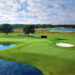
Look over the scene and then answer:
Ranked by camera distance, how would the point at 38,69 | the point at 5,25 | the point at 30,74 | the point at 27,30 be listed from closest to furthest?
1. the point at 30,74
2. the point at 38,69
3. the point at 27,30
4. the point at 5,25

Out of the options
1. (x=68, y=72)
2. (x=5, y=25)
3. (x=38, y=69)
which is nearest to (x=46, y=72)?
(x=38, y=69)

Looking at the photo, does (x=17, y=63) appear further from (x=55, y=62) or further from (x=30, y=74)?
(x=55, y=62)

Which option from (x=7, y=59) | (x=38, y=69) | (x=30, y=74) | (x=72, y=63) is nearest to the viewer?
(x=30, y=74)

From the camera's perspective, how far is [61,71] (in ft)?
39.7

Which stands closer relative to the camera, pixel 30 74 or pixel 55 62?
pixel 30 74

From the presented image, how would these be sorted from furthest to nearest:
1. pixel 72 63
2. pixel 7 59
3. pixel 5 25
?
pixel 5 25
pixel 7 59
pixel 72 63

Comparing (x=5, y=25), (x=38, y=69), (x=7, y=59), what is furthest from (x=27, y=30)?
(x=38, y=69)

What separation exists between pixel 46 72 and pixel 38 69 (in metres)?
1.42

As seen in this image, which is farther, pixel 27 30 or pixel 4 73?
pixel 27 30

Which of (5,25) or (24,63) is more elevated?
(5,25)

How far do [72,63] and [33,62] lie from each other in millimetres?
5566

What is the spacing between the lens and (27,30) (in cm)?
6719

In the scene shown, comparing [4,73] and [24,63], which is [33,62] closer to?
[24,63]

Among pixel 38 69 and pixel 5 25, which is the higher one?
pixel 5 25
